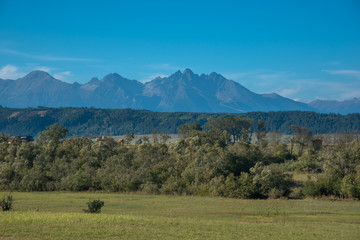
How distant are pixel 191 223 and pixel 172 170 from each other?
1579 inches

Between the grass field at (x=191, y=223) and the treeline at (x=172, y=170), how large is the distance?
11.3 m

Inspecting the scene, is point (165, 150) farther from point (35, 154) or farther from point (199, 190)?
point (35, 154)

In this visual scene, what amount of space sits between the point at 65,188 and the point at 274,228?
169 ft

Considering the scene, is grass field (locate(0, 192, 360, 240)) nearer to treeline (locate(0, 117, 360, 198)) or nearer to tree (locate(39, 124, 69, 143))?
treeline (locate(0, 117, 360, 198))

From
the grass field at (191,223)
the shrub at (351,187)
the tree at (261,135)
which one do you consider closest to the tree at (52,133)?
the tree at (261,135)

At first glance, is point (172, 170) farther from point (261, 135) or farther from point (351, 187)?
point (261, 135)

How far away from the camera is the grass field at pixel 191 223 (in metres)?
26.9

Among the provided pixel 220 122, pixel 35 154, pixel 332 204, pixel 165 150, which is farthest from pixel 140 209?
pixel 220 122

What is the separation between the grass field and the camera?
26891mm

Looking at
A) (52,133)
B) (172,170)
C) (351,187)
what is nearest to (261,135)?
(52,133)

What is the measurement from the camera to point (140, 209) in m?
48.1

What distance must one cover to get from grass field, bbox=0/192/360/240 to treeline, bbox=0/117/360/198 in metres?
11.3

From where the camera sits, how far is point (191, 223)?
3266cm

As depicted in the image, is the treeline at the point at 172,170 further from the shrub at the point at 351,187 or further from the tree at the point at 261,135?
the tree at the point at 261,135
